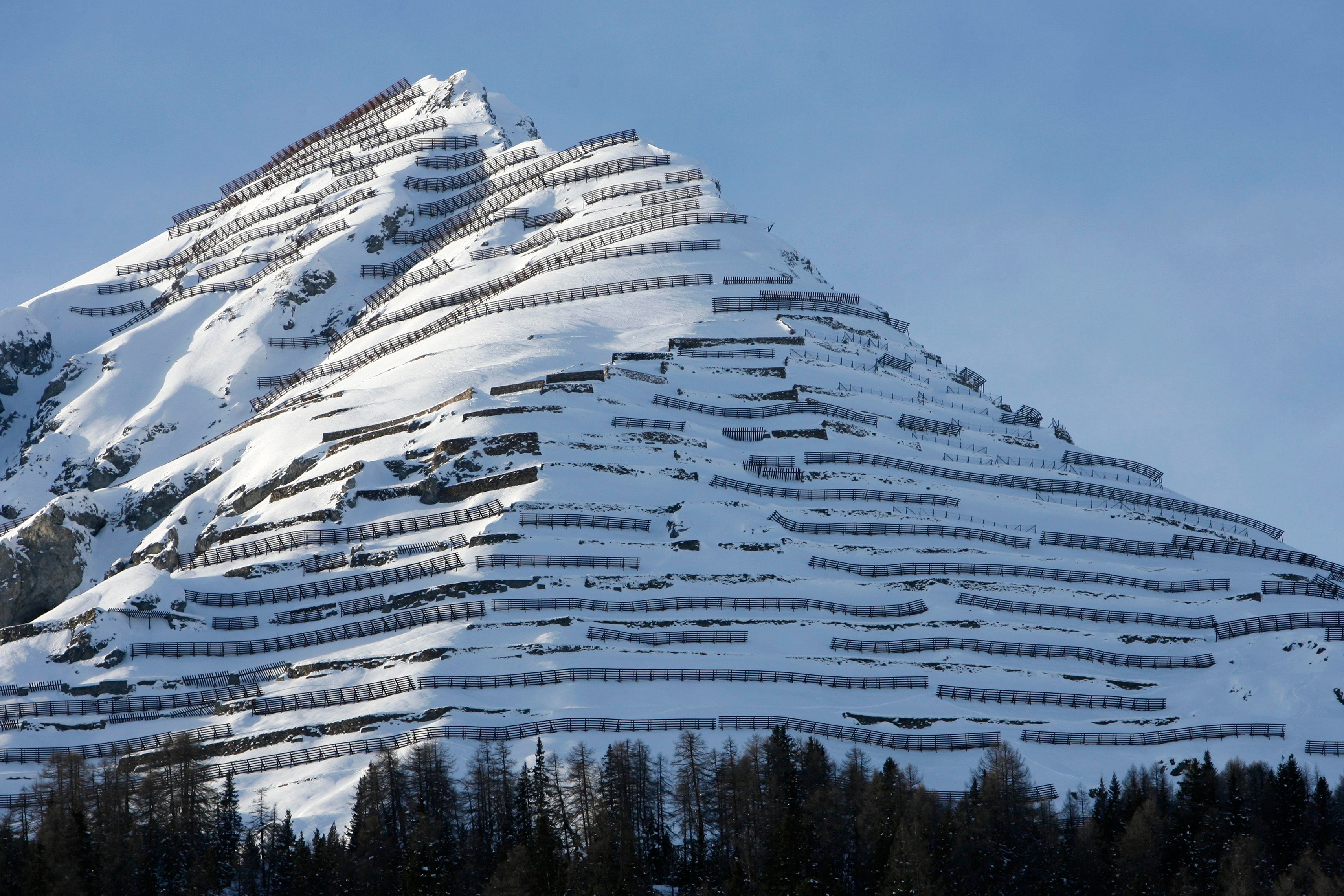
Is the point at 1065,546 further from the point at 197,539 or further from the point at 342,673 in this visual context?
the point at 197,539

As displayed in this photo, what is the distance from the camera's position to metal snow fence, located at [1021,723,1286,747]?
102250 mm

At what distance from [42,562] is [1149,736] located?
3933 inches

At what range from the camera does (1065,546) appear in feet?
429

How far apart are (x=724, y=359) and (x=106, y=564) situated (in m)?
62.8

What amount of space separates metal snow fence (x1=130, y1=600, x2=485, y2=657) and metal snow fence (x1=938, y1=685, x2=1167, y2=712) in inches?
1354

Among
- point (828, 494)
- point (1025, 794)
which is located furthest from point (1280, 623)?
point (828, 494)

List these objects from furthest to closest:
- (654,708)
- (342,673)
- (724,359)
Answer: (724,359) → (342,673) → (654,708)

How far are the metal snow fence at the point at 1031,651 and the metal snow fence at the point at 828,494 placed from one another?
76.0ft

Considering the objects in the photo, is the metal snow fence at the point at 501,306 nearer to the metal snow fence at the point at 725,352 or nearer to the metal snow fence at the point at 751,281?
the metal snow fence at the point at 751,281

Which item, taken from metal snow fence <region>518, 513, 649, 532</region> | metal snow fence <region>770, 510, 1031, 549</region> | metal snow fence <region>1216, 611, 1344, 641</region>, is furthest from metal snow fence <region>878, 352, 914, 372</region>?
metal snow fence <region>1216, 611, 1344, 641</region>

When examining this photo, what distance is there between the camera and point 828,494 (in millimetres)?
134250

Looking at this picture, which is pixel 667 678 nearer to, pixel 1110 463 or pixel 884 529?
pixel 884 529

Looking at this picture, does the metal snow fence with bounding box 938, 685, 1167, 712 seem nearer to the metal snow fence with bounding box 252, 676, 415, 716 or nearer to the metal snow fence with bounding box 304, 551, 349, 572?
the metal snow fence with bounding box 252, 676, 415, 716

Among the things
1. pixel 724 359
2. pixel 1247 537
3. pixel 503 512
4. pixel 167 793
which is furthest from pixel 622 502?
pixel 1247 537
